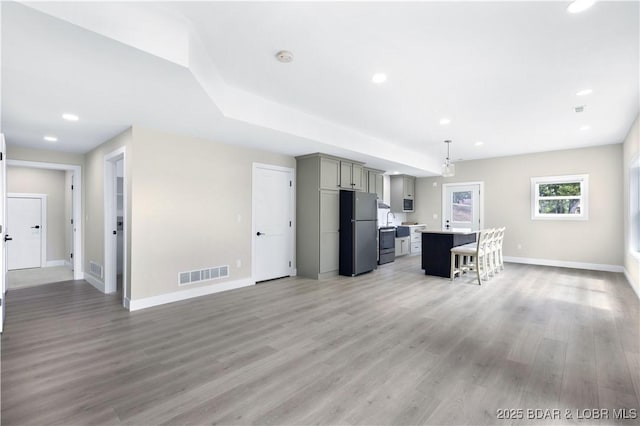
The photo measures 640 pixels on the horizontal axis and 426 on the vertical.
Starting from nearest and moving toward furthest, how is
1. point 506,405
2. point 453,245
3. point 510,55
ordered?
point 506,405 → point 510,55 → point 453,245

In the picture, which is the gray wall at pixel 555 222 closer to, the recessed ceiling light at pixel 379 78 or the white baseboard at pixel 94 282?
the recessed ceiling light at pixel 379 78

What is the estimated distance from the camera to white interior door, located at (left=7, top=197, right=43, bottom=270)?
671 cm

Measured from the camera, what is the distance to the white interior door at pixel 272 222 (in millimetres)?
5391

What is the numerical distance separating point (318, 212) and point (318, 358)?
11.1 feet

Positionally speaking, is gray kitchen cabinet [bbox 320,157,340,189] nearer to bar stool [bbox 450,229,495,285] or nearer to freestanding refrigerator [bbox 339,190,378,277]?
freestanding refrigerator [bbox 339,190,378,277]

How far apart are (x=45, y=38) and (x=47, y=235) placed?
713 centimetres

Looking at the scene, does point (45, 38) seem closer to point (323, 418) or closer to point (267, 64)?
point (267, 64)

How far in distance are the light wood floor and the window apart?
290 centimetres

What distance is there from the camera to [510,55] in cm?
282

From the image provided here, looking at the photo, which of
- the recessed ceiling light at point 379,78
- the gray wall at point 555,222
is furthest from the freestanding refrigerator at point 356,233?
the gray wall at point 555,222

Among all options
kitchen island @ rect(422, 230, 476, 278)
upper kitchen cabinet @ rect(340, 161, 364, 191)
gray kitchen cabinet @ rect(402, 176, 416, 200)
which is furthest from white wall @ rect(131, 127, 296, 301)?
gray kitchen cabinet @ rect(402, 176, 416, 200)

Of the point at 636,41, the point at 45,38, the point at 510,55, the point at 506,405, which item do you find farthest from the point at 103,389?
the point at 636,41

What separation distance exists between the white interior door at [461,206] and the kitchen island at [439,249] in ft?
8.06

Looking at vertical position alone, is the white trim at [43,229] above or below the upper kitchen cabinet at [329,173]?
below
